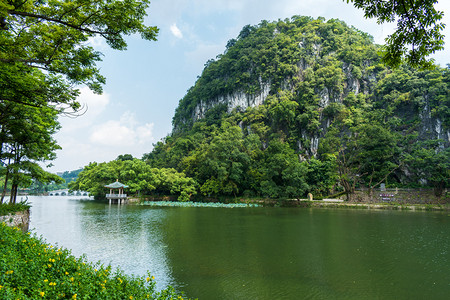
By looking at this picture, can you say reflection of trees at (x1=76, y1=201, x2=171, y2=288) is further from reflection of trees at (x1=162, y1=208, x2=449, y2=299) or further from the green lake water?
reflection of trees at (x1=162, y1=208, x2=449, y2=299)

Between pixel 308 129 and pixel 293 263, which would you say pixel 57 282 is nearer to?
pixel 293 263

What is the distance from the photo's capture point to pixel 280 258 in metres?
8.02

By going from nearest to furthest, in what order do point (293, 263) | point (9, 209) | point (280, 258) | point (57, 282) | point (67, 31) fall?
point (57, 282), point (67, 31), point (293, 263), point (280, 258), point (9, 209)

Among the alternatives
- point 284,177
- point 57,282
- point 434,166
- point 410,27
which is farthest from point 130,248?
point 434,166

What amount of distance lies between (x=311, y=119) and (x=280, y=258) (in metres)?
33.8

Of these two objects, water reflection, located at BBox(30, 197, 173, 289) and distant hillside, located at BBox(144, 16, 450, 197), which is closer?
water reflection, located at BBox(30, 197, 173, 289)

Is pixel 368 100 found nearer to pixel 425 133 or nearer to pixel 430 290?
pixel 425 133

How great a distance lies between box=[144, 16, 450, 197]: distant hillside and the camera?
2872 cm

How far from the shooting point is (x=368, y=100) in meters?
39.0

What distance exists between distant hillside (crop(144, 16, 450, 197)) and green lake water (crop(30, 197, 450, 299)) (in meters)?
16.0

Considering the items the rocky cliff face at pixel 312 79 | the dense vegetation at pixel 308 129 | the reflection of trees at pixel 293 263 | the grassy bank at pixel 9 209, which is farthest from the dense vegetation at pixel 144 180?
the grassy bank at pixel 9 209

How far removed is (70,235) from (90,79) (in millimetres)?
8405

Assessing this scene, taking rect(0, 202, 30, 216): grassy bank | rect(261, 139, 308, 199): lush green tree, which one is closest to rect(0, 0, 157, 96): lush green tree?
rect(0, 202, 30, 216): grassy bank

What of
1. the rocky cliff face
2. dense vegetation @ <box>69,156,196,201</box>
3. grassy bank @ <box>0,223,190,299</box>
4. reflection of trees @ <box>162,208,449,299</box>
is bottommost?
reflection of trees @ <box>162,208,449,299</box>
